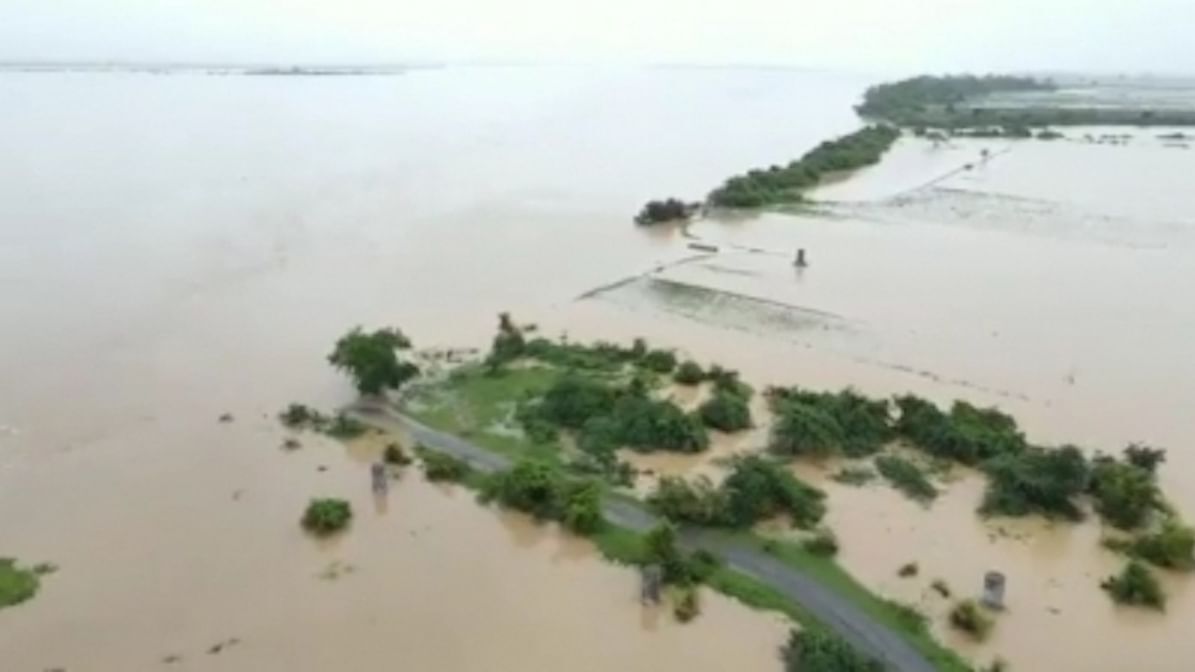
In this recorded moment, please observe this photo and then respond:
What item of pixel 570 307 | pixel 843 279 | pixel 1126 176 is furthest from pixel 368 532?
pixel 1126 176

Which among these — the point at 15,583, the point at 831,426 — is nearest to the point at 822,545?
the point at 831,426

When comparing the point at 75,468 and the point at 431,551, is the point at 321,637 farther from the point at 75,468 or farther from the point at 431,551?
the point at 75,468

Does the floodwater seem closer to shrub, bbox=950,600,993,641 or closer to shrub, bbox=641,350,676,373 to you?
shrub, bbox=950,600,993,641

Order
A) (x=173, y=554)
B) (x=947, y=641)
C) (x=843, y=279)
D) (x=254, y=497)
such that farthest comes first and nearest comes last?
(x=843, y=279)
(x=254, y=497)
(x=173, y=554)
(x=947, y=641)

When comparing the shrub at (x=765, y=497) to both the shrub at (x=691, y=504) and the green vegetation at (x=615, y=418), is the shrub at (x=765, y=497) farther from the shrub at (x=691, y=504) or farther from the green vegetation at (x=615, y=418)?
the green vegetation at (x=615, y=418)

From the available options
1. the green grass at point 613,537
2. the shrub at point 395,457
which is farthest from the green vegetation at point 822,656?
the shrub at point 395,457

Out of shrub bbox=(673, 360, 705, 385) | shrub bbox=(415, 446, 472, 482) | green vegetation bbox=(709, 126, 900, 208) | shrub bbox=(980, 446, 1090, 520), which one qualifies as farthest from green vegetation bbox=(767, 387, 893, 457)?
green vegetation bbox=(709, 126, 900, 208)
